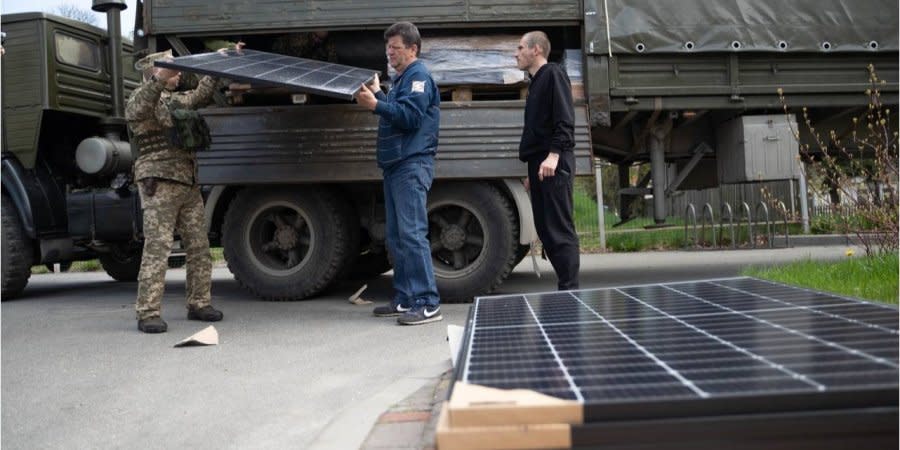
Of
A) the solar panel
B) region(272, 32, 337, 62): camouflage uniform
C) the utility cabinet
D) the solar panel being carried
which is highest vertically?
region(272, 32, 337, 62): camouflage uniform

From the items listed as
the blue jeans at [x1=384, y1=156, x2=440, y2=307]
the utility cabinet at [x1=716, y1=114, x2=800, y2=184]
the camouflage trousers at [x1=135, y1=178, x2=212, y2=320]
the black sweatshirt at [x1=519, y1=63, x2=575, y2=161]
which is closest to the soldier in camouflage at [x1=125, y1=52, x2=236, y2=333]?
the camouflage trousers at [x1=135, y1=178, x2=212, y2=320]

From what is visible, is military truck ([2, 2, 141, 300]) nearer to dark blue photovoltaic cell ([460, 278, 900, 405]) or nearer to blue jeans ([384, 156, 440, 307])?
blue jeans ([384, 156, 440, 307])

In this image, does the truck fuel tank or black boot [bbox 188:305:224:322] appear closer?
black boot [bbox 188:305:224:322]

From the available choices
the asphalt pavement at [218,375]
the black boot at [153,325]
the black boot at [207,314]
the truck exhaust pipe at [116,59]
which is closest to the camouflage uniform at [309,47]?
the asphalt pavement at [218,375]

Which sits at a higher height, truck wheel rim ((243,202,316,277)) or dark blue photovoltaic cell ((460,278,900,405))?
truck wheel rim ((243,202,316,277))

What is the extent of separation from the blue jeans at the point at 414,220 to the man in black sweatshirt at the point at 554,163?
743 mm

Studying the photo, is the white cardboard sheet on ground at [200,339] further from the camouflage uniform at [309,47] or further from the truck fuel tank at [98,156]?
the truck fuel tank at [98,156]

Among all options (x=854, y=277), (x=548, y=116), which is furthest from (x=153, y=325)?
(x=854, y=277)

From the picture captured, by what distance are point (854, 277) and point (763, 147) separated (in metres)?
2.22

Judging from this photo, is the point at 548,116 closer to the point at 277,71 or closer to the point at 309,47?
the point at 277,71

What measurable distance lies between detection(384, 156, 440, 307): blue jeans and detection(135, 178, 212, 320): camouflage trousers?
139 centimetres

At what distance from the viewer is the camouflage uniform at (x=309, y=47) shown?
698cm

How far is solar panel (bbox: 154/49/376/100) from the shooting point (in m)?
5.09

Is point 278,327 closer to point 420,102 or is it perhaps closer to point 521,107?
point 420,102
